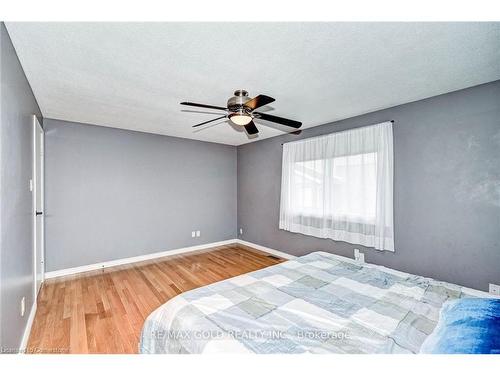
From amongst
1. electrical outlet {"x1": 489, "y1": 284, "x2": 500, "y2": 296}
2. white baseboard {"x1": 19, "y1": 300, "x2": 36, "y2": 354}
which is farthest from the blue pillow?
white baseboard {"x1": 19, "y1": 300, "x2": 36, "y2": 354}

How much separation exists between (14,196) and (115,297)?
5.40 ft

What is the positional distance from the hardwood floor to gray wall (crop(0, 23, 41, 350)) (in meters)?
0.32

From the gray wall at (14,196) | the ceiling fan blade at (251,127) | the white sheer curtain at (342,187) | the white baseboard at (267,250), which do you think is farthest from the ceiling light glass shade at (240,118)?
the white baseboard at (267,250)

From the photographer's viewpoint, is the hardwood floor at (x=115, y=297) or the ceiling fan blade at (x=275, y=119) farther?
the ceiling fan blade at (x=275, y=119)

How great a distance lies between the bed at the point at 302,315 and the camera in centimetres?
105

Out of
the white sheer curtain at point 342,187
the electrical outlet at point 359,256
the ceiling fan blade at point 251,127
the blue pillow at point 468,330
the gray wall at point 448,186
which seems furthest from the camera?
the electrical outlet at point 359,256

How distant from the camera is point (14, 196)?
5.16 ft

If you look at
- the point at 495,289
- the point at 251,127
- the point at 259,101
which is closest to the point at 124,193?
the point at 251,127

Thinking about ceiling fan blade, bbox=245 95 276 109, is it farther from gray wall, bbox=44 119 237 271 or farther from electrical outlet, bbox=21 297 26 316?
gray wall, bbox=44 119 237 271

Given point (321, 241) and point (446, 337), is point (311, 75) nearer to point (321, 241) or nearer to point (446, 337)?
point (446, 337)

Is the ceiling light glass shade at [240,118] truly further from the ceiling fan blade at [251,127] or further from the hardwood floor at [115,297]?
the hardwood floor at [115,297]

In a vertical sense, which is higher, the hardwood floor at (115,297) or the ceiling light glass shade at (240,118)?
the ceiling light glass shade at (240,118)

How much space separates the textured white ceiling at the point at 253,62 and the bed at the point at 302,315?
69.0 inches

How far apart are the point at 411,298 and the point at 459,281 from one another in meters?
1.34
